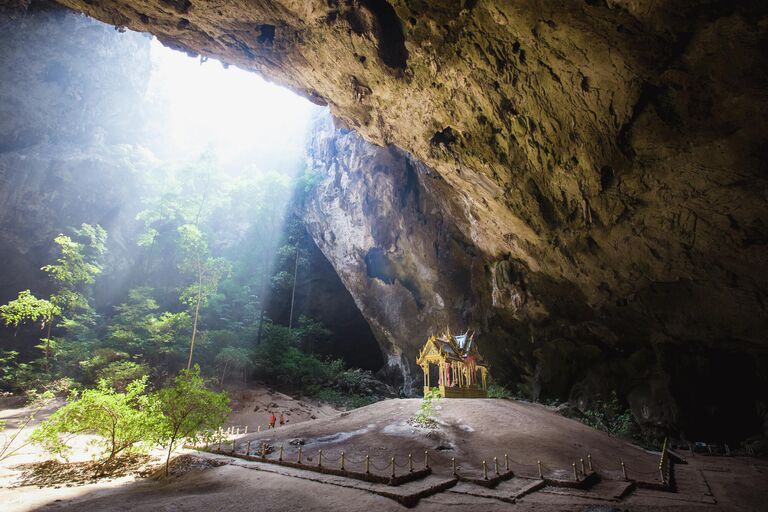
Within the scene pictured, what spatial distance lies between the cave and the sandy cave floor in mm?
714

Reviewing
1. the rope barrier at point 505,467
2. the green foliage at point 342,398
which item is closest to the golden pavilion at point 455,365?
the rope barrier at point 505,467

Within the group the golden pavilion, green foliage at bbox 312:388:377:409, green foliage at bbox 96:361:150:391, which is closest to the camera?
the golden pavilion

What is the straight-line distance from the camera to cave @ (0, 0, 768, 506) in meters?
9.52

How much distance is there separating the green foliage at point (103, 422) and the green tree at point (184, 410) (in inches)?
12.3

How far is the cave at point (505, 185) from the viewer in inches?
375

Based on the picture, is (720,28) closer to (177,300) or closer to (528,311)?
(528,311)

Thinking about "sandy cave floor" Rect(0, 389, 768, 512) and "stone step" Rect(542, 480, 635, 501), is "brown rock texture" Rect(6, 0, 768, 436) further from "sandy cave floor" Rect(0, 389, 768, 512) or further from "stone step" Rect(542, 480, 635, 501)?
"stone step" Rect(542, 480, 635, 501)

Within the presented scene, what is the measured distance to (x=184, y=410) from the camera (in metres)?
9.93

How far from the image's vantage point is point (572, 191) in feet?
43.2

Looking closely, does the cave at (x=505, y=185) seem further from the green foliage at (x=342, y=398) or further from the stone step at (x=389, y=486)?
the stone step at (x=389, y=486)

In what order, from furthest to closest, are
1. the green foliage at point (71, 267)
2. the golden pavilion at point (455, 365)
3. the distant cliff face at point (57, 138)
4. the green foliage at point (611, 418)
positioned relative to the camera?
1. the distant cliff face at point (57, 138)
2. the green foliage at point (71, 267)
3. the green foliage at point (611, 418)
4. the golden pavilion at point (455, 365)

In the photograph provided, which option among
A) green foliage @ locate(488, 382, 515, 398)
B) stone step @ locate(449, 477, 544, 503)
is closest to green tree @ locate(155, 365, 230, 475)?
stone step @ locate(449, 477, 544, 503)

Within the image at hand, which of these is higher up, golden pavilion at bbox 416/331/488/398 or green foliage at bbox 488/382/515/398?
golden pavilion at bbox 416/331/488/398

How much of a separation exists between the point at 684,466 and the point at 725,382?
330 inches
